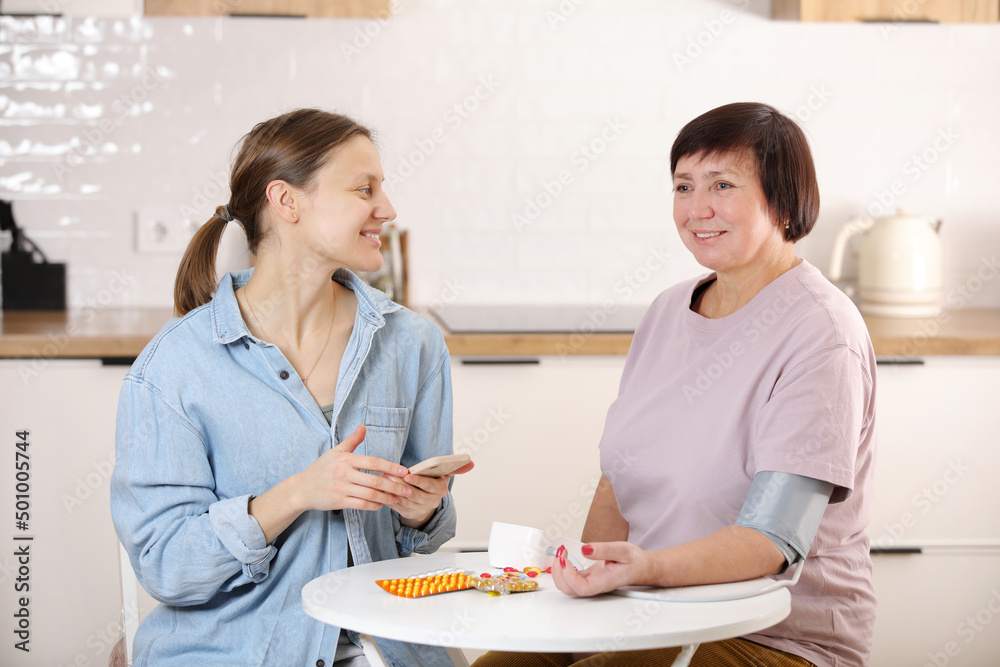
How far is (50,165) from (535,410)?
1.62 meters

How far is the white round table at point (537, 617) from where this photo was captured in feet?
2.92

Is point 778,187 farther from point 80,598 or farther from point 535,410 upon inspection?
point 80,598

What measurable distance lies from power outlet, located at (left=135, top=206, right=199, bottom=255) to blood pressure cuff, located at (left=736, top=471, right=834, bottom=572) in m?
2.03

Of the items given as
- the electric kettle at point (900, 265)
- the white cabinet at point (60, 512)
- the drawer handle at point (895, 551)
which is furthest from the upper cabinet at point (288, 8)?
the drawer handle at point (895, 551)

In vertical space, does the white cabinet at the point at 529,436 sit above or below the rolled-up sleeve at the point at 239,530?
below

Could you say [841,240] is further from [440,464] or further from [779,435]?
[440,464]

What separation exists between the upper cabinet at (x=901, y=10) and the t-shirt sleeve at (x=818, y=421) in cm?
163

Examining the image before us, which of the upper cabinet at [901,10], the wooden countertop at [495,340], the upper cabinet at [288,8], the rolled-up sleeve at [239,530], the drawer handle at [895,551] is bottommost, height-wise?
the drawer handle at [895,551]

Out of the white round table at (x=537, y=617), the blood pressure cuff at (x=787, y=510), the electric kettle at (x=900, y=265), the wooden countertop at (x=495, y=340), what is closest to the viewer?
the white round table at (x=537, y=617)

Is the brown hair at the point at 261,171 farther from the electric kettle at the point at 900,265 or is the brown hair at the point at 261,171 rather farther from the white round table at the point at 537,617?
the electric kettle at the point at 900,265

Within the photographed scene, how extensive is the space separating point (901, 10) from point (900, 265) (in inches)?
27.7

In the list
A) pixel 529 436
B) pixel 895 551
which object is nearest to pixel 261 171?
pixel 529 436

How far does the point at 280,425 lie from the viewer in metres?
1.25

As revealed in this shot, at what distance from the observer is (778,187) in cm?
129
